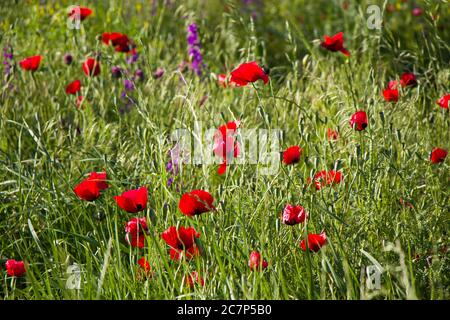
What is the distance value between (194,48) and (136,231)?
75.1 inches

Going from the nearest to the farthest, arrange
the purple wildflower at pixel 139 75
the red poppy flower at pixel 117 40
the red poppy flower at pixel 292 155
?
the red poppy flower at pixel 292 155 → the red poppy flower at pixel 117 40 → the purple wildflower at pixel 139 75

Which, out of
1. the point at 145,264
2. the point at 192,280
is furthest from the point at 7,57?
the point at 192,280

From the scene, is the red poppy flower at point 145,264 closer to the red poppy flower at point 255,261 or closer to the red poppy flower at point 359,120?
the red poppy flower at point 255,261

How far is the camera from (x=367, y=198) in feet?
6.98

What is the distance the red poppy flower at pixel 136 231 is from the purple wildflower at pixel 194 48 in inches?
65.1

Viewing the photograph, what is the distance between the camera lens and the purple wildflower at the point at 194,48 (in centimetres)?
354

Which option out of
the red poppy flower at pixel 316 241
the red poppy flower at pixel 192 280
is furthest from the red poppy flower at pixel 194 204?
the red poppy flower at pixel 316 241

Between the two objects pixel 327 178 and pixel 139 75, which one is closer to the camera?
pixel 327 178

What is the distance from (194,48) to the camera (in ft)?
12.1

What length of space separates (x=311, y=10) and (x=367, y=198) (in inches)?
159

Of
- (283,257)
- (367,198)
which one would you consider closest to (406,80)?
(367,198)

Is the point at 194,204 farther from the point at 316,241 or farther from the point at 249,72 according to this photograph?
the point at 249,72

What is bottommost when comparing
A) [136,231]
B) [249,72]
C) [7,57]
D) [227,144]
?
[136,231]

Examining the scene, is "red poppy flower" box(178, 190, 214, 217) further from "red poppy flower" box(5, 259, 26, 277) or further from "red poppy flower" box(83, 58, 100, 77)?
"red poppy flower" box(83, 58, 100, 77)
